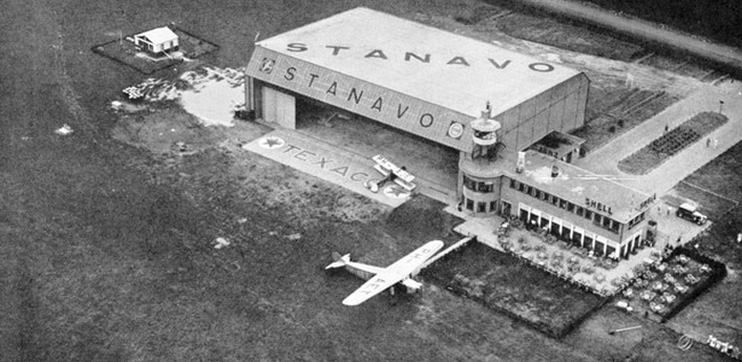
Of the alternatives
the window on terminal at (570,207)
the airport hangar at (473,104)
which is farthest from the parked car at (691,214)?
the window on terminal at (570,207)

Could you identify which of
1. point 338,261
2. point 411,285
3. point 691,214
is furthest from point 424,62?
point 411,285

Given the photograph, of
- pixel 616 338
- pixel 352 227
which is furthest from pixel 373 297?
pixel 616 338

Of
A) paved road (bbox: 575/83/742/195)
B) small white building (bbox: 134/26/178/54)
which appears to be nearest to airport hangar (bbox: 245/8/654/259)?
paved road (bbox: 575/83/742/195)

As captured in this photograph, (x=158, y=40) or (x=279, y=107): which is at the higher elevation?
(x=158, y=40)

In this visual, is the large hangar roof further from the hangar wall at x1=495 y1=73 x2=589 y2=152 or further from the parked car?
the parked car

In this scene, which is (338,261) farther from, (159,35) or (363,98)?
(159,35)

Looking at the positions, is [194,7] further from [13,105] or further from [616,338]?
[616,338]

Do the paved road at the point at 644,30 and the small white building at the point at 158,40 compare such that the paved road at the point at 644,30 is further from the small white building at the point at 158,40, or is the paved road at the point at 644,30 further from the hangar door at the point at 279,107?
the hangar door at the point at 279,107
